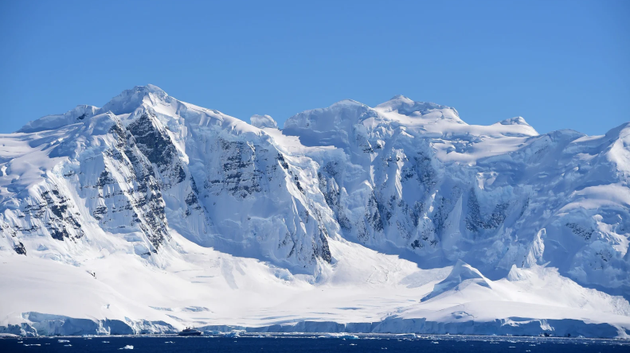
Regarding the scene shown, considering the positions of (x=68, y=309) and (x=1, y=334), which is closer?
(x=1, y=334)

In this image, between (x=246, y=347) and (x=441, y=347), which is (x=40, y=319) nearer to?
(x=246, y=347)

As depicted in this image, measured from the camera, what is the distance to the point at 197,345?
190m

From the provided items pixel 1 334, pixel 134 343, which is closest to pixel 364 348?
pixel 134 343

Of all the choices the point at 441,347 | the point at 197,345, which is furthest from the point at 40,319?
the point at 441,347

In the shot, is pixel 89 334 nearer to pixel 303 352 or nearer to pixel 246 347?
pixel 246 347

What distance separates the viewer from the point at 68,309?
646 feet

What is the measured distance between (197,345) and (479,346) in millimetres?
56682

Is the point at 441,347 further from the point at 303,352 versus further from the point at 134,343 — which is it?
the point at 134,343

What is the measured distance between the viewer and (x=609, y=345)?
194500 millimetres

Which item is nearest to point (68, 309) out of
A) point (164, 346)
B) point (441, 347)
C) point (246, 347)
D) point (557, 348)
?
point (164, 346)

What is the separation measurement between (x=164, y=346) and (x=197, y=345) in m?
10.1

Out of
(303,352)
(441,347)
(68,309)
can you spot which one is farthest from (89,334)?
(441,347)

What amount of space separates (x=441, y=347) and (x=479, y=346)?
8.20m

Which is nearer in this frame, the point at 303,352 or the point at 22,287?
the point at 303,352
